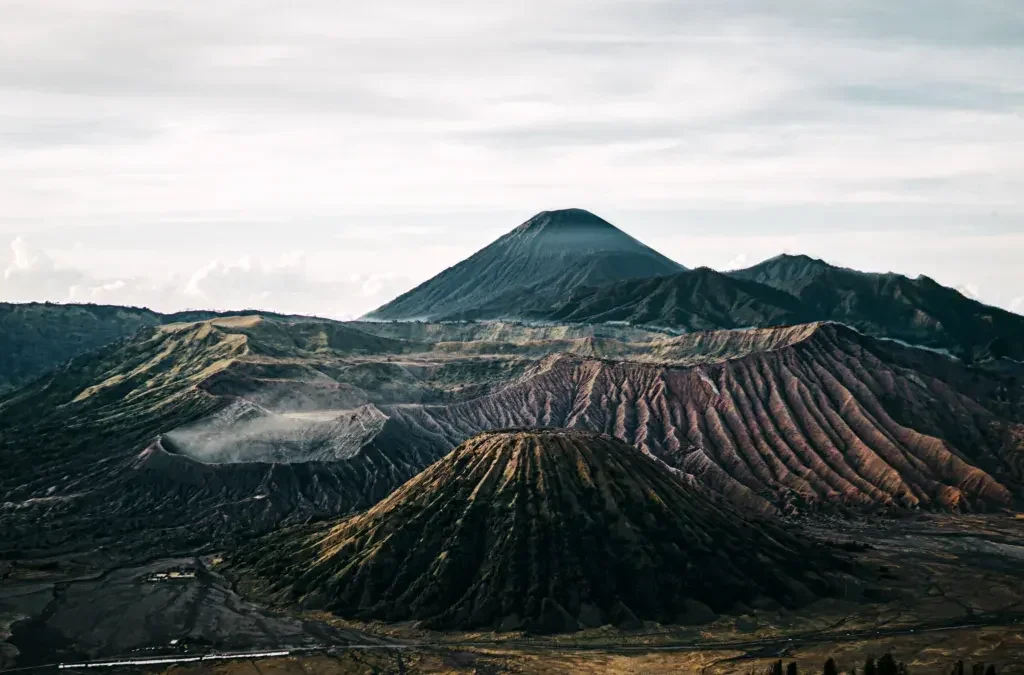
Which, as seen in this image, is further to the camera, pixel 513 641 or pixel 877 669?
pixel 513 641

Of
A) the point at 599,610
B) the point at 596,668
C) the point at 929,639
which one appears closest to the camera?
the point at 596,668

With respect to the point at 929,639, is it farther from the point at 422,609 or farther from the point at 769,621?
the point at 422,609

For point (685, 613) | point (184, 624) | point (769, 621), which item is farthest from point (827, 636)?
point (184, 624)

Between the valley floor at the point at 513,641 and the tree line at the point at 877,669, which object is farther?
the valley floor at the point at 513,641

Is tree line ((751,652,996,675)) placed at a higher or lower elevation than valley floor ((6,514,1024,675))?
higher

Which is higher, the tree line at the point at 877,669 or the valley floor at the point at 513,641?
the tree line at the point at 877,669

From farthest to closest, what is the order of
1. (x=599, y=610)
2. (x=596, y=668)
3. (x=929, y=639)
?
(x=599, y=610), (x=929, y=639), (x=596, y=668)

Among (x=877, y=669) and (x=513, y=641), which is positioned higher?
(x=877, y=669)

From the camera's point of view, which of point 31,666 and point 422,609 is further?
point 422,609

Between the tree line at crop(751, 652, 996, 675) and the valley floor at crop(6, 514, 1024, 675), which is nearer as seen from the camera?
the tree line at crop(751, 652, 996, 675)

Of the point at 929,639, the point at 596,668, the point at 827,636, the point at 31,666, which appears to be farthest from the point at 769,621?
the point at 31,666
